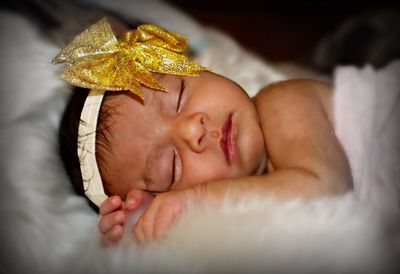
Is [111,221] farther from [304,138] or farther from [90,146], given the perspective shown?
[304,138]

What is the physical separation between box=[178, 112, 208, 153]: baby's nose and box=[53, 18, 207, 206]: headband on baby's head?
0.09 m

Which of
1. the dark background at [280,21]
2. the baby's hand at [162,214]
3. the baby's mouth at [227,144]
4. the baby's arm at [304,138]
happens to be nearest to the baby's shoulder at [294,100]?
the baby's arm at [304,138]

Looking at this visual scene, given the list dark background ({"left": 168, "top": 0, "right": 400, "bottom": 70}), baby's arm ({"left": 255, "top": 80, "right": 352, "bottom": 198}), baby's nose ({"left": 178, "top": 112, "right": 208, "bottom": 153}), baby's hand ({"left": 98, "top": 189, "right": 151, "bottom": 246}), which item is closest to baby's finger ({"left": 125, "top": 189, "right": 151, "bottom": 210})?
baby's hand ({"left": 98, "top": 189, "right": 151, "bottom": 246})

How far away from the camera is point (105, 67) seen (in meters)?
0.90

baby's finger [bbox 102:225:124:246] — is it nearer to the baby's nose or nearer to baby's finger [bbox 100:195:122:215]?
baby's finger [bbox 100:195:122:215]

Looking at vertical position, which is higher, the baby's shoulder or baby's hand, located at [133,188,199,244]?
the baby's shoulder

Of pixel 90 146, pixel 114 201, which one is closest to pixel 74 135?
pixel 90 146

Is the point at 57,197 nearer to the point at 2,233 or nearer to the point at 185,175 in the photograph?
the point at 2,233

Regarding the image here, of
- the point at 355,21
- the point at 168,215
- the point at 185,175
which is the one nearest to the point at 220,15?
the point at 355,21

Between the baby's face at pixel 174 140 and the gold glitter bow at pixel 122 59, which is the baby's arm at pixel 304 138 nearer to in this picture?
the baby's face at pixel 174 140

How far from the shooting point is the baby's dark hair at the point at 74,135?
2.90 ft

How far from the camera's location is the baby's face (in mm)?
861

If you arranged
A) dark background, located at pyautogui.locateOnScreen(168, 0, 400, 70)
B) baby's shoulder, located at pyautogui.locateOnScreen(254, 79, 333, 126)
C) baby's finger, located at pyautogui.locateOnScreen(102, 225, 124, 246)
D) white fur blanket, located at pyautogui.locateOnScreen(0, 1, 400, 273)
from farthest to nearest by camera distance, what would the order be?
dark background, located at pyautogui.locateOnScreen(168, 0, 400, 70), baby's shoulder, located at pyautogui.locateOnScreen(254, 79, 333, 126), baby's finger, located at pyautogui.locateOnScreen(102, 225, 124, 246), white fur blanket, located at pyautogui.locateOnScreen(0, 1, 400, 273)

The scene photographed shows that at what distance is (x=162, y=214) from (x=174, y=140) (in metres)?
0.16
